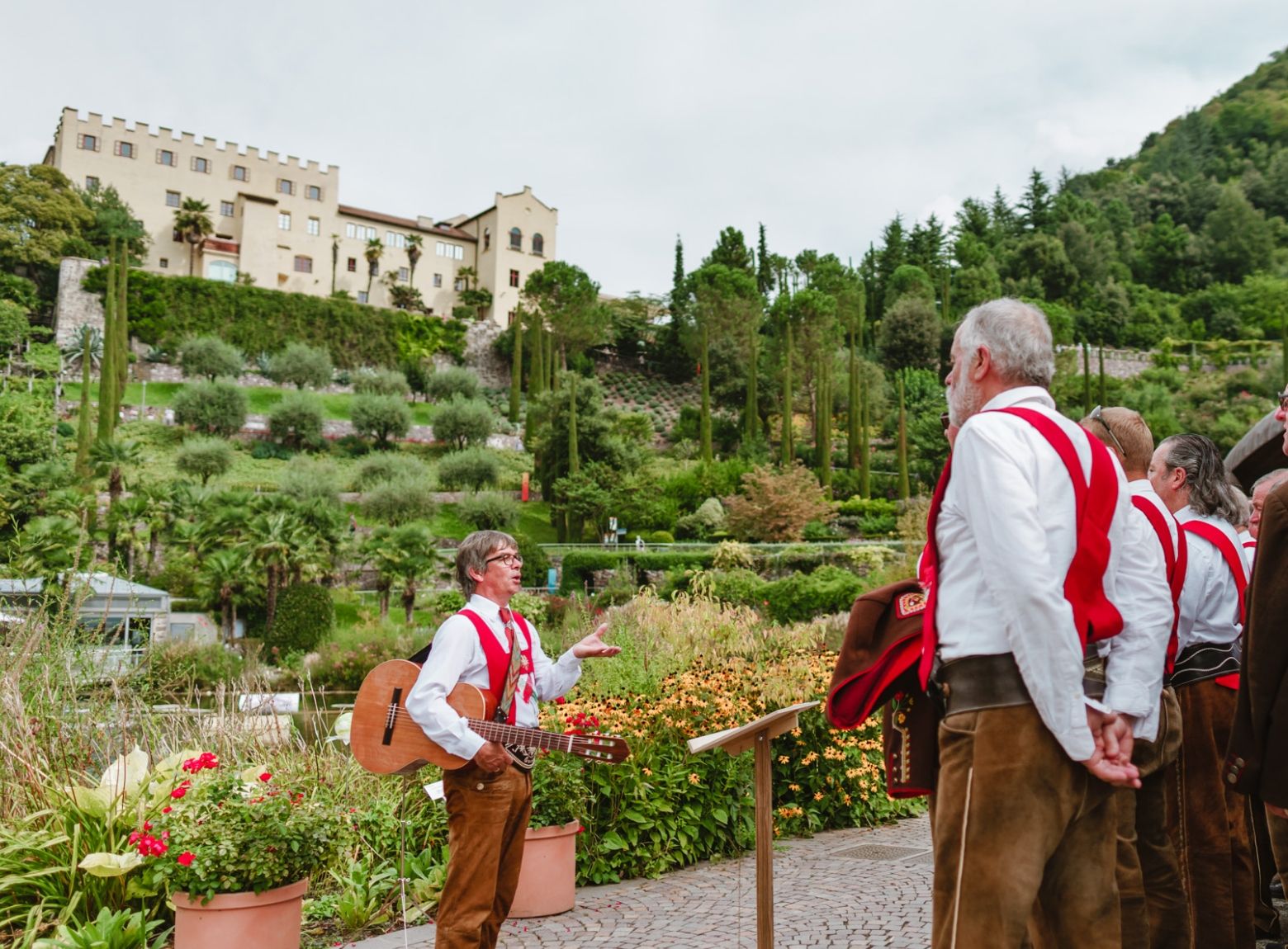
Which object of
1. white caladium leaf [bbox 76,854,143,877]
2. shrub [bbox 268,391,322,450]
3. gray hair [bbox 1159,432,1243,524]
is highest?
shrub [bbox 268,391,322,450]

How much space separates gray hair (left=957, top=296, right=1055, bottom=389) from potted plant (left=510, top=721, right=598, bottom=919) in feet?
10.5

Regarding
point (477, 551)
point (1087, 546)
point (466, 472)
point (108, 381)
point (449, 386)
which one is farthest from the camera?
point (449, 386)


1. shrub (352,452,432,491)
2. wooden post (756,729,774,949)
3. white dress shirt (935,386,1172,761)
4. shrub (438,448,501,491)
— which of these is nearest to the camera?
white dress shirt (935,386,1172,761)

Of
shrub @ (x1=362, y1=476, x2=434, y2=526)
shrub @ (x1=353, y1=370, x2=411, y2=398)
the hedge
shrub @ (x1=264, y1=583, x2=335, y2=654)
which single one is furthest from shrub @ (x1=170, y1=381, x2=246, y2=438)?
shrub @ (x1=264, y1=583, x2=335, y2=654)

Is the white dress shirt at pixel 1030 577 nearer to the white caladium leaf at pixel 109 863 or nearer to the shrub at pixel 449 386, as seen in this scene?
the white caladium leaf at pixel 109 863

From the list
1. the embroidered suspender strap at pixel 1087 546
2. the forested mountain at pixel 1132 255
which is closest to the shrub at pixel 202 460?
the embroidered suspender strap at pixel 1087 546

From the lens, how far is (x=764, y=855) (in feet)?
8.95

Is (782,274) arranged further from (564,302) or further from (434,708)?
(434,708)

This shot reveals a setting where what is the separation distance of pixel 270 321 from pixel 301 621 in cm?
3653

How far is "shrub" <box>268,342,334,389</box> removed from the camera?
49.4 meters

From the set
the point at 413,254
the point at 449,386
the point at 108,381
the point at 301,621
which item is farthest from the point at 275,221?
the point at 301,621

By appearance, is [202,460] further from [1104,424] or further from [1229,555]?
[1229,555]

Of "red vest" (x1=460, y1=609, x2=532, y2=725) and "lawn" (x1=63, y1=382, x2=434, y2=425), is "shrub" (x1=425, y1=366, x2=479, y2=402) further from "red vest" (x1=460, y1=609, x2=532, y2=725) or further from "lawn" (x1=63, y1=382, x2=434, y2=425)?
"red vest" (x1=460, y1=609, x2=532, y2=725)

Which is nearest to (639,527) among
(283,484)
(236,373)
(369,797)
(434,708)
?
(283,484)
